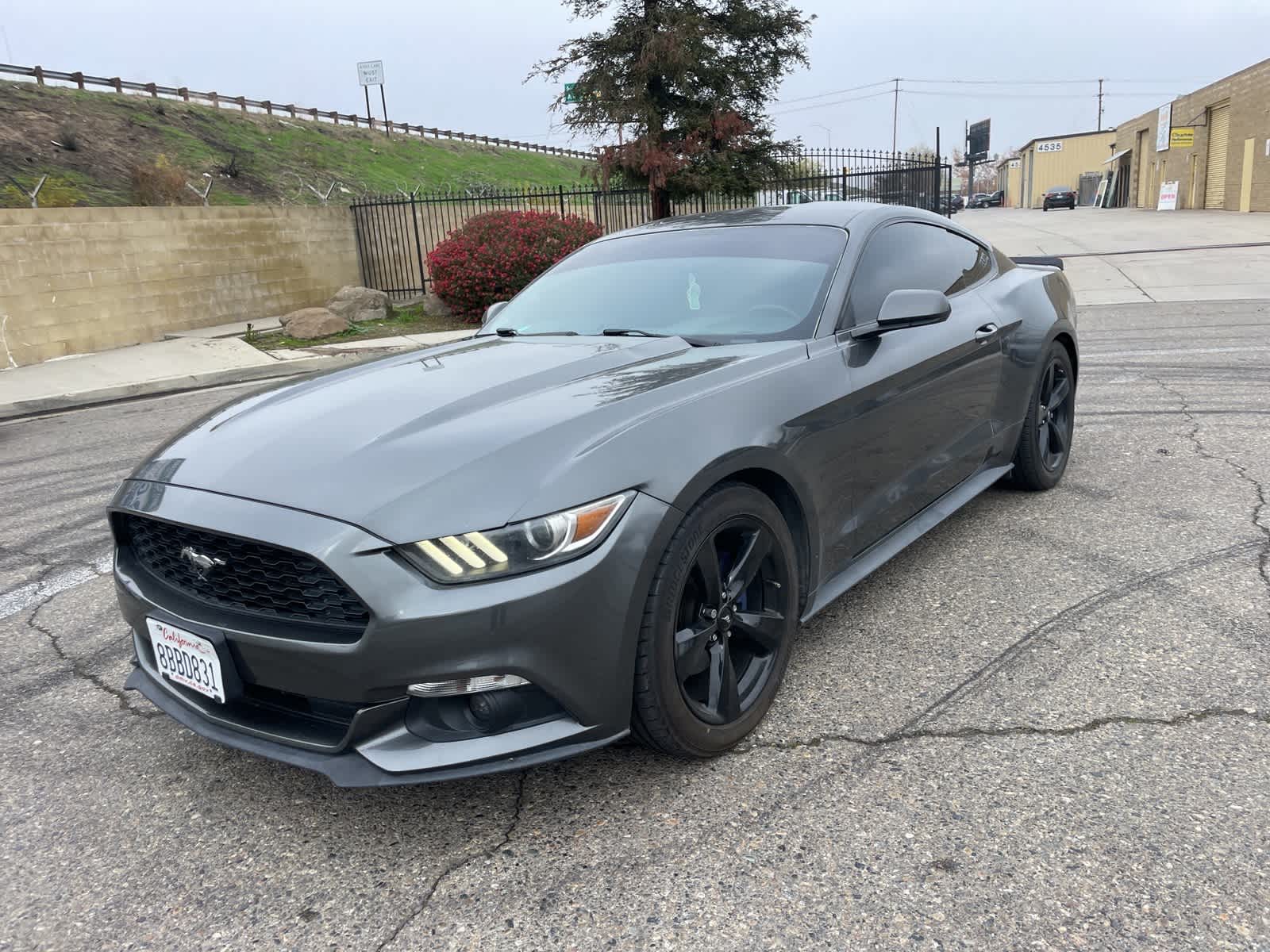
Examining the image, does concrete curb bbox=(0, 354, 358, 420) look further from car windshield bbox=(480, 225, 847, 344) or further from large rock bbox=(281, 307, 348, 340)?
car windshield bbox=(480, 225, 847, 344)

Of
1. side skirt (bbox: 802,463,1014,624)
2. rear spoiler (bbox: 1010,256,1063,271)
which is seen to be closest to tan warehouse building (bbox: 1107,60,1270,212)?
rear spoiler (bbox: 1010,256,1063,271)

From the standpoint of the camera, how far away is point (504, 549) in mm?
2062

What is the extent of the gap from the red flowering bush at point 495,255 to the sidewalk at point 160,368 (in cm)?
99

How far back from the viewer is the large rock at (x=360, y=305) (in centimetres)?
1598

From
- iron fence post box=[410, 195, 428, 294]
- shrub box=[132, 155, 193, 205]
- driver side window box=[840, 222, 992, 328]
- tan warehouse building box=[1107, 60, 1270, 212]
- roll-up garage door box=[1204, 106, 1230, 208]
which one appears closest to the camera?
driver side window box=[840, 222, 992, 328]

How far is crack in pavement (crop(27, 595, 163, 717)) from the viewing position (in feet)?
9.99

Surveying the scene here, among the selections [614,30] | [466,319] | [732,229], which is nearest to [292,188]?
[614,30]

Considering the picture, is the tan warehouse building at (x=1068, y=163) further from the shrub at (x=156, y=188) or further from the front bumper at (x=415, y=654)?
the front bumper at (x=415, y=654)

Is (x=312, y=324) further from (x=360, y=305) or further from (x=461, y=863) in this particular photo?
(x=461, y=863)

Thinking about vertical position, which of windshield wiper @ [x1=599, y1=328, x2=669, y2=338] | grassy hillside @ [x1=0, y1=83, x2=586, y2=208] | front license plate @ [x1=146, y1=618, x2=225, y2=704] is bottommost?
front license plate @ [x1=146, y1=618, x2=225, y2=704]

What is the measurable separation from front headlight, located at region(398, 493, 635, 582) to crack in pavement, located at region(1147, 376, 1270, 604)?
2.82 metres

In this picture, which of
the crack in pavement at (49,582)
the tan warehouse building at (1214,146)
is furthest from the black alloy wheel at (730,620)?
the tan warehouse building at (1214,146)

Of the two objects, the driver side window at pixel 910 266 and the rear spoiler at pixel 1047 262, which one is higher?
the driver side window at pixel 910 266

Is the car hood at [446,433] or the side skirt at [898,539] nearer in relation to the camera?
the car hood at [446,433]
